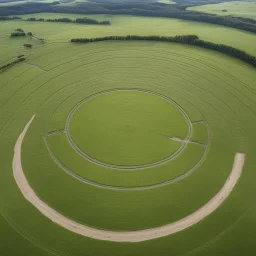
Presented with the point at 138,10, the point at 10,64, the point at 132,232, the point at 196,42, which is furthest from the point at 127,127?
the point at 138,10

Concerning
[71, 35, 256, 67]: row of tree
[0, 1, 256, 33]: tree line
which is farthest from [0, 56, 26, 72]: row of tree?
[0, 1, 256, 33]: tree line

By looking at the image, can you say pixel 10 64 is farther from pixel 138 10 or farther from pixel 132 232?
pixel 138 10

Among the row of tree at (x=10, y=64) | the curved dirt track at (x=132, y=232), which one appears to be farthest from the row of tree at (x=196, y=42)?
the curved dirt track at (x=132, y=232)

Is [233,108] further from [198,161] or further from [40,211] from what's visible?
[40,211]

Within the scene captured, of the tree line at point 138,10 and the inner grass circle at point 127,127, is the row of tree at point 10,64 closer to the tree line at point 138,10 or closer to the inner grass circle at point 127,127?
the inner grass circle at point 127,127

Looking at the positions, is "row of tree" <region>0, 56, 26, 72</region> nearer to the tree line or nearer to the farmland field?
the farmland field

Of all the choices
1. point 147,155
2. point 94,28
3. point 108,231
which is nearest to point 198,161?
point 147,155

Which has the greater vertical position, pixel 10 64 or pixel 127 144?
pixel 10 64
